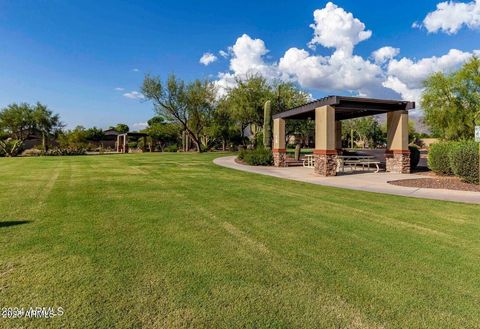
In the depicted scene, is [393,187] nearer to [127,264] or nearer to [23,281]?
[127,264]

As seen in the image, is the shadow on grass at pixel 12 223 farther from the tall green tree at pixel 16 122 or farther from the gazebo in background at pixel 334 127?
the tall green tree at pixel 16 122

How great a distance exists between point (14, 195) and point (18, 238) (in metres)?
4.31

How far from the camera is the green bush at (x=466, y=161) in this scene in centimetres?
1016

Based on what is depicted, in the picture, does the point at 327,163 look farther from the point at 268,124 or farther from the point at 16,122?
the point at 16,122

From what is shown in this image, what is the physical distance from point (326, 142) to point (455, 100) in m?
18.5

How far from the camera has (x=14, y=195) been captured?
798 cm

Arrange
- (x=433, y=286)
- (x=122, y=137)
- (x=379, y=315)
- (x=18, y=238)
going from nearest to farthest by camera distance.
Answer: (x=379, y=315) → (x=433, y=286) → (x=18, y=238) → (x=122, y=137)

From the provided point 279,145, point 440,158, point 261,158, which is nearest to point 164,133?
point 261,158

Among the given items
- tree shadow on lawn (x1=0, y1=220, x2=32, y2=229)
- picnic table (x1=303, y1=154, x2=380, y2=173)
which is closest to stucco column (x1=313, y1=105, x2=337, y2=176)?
picnic table (x1=303, y1=154, x2=380, y2=173)

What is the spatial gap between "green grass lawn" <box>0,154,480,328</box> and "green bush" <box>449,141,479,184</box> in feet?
14.8

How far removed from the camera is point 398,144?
1429cm

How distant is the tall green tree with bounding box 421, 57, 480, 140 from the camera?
23.9m

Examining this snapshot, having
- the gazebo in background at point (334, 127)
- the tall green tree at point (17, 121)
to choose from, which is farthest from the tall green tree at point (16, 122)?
the gazebo in background at point (334, 127)

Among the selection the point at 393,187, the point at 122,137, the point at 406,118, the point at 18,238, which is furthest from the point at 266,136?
the point at 122,137
